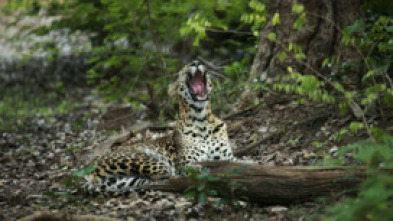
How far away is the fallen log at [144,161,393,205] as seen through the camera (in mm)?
5996

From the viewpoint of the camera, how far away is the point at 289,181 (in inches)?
243

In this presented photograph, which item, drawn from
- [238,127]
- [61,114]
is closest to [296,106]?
[238,127]

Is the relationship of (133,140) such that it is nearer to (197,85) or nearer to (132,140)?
(132,140)

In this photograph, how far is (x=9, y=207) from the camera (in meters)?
7.24

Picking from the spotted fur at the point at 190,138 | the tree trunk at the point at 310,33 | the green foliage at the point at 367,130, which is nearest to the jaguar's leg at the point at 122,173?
the spotted fur at the point at 190,138

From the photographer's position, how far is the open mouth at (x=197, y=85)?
26.7ft

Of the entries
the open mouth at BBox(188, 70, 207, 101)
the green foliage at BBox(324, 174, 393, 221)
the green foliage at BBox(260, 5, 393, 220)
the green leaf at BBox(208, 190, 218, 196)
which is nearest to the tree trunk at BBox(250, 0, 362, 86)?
the green foliage at BBox(260, 5, 393, 220)

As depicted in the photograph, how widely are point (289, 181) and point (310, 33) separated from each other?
4287mm

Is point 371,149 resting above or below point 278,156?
above

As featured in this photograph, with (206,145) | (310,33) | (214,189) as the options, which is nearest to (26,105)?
(310,33)

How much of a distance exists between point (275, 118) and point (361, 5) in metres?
2.44

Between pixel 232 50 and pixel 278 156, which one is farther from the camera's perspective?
pixel 232 50

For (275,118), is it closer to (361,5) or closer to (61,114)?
(361,5)

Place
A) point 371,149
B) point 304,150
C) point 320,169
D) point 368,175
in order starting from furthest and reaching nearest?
point 304,150
point 320,169
point 368,175
point 371,149
